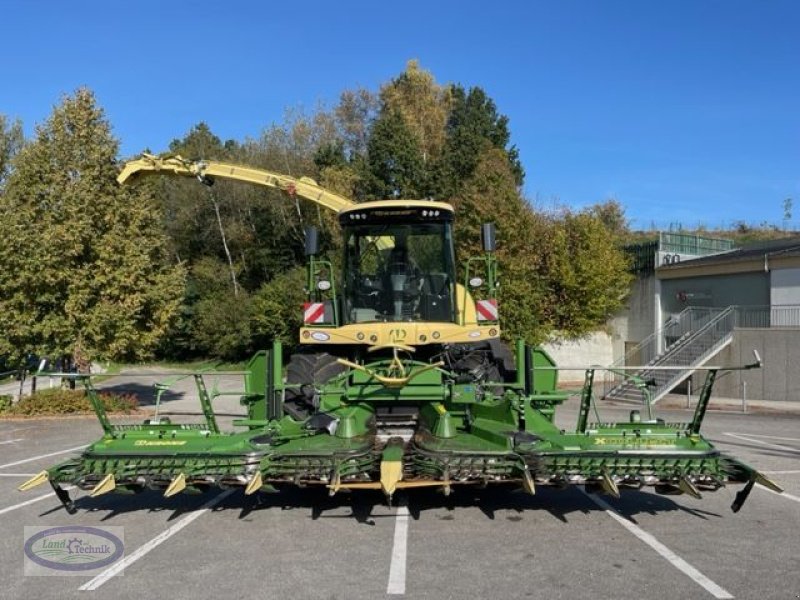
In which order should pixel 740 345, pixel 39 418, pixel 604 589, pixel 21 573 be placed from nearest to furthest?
pixel 604 589, pixel 21 573, pixel 39 418, pixel 740 345

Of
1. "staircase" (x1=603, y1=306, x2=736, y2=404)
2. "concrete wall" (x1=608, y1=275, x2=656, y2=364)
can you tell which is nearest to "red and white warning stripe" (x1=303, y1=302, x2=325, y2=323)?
"staircase" (x1=603, y1=306, x2=736, y2=404)

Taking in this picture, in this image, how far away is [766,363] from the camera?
24406mm

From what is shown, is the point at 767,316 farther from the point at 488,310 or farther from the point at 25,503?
the point at 25,503

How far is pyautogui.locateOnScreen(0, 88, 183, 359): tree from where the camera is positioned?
17578mm

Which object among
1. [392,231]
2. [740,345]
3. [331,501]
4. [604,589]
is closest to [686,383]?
[740,345]

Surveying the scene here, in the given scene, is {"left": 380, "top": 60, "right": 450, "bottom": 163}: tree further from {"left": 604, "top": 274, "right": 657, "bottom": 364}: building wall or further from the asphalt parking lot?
the asphalt parking lot

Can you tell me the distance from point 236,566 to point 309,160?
37251mm

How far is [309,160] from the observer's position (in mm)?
41500

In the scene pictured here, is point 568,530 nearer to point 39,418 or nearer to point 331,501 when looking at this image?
point 331,501

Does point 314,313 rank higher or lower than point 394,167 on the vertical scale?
lower

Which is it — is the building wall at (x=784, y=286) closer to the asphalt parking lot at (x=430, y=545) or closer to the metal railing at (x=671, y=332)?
the metal railing at (x=671, y=332)

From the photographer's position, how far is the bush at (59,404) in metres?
18.3

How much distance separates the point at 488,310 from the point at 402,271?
1.39m

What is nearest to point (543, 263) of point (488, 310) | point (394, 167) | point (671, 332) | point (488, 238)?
point (671, 332)
